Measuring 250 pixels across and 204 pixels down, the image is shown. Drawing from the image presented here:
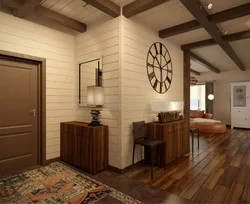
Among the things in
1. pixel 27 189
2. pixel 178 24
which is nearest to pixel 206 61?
pixel 178 24

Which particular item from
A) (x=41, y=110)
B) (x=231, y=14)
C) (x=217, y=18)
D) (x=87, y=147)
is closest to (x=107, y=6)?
(x=217, y=18)

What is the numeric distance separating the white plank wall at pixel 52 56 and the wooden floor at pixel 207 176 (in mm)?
1826

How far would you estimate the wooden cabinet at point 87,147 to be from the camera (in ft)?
9.69

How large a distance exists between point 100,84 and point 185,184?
2.27 m

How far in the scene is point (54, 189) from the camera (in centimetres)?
247

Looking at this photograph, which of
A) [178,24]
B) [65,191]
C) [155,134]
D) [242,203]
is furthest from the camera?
[178,24]

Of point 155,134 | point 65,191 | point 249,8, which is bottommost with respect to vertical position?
point 65,191

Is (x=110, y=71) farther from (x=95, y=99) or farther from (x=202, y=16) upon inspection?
(x=202, y=16)

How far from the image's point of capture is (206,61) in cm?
690

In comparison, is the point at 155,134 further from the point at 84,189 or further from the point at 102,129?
the point at 84,189

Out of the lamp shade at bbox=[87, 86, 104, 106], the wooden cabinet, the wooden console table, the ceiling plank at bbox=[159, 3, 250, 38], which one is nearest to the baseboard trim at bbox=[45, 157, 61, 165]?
the wooden cabinet

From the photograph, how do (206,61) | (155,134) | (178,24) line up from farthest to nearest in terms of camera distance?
(206,61), (178,24), (155,134)

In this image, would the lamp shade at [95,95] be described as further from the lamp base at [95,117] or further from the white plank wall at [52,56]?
the white plank wall at [52,56]

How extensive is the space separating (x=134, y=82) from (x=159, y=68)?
1.02m
